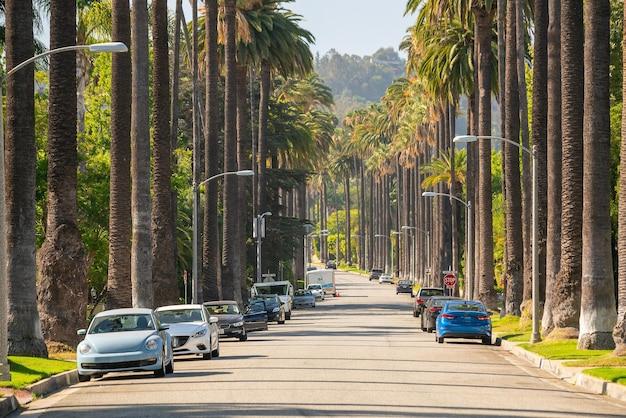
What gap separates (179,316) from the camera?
3850 centimetres

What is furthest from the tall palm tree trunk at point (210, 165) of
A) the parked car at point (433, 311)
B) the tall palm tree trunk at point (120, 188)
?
the tall palm tree trunk at point (120, 188)

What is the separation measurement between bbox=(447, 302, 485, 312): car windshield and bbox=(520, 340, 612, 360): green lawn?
4.16 metres

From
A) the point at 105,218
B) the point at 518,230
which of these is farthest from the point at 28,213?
the point at 518,230

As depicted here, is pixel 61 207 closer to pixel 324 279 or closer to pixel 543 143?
pixel 543 143

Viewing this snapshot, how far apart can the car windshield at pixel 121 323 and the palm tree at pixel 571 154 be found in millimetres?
14480

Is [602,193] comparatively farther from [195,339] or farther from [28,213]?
[28,213]

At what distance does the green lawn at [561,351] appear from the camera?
115 ft

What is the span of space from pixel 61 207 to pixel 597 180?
44.7 ft

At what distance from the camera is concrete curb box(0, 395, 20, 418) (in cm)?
2195

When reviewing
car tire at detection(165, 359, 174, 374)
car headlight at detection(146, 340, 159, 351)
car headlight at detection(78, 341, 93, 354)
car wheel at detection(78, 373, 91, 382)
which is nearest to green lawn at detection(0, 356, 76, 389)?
car wheel at detection(78, 373, 91, 382)

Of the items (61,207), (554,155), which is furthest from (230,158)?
(61,207)

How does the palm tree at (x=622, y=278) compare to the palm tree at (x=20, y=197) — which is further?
the palm tree at (x=20, y=197)

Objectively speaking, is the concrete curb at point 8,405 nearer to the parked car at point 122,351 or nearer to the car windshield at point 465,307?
the parked car at point 122,351

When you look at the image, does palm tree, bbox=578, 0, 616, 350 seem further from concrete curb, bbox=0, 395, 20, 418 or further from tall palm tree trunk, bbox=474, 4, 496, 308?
tall palm tree trunk, bbox=474, 4, 496, 308
